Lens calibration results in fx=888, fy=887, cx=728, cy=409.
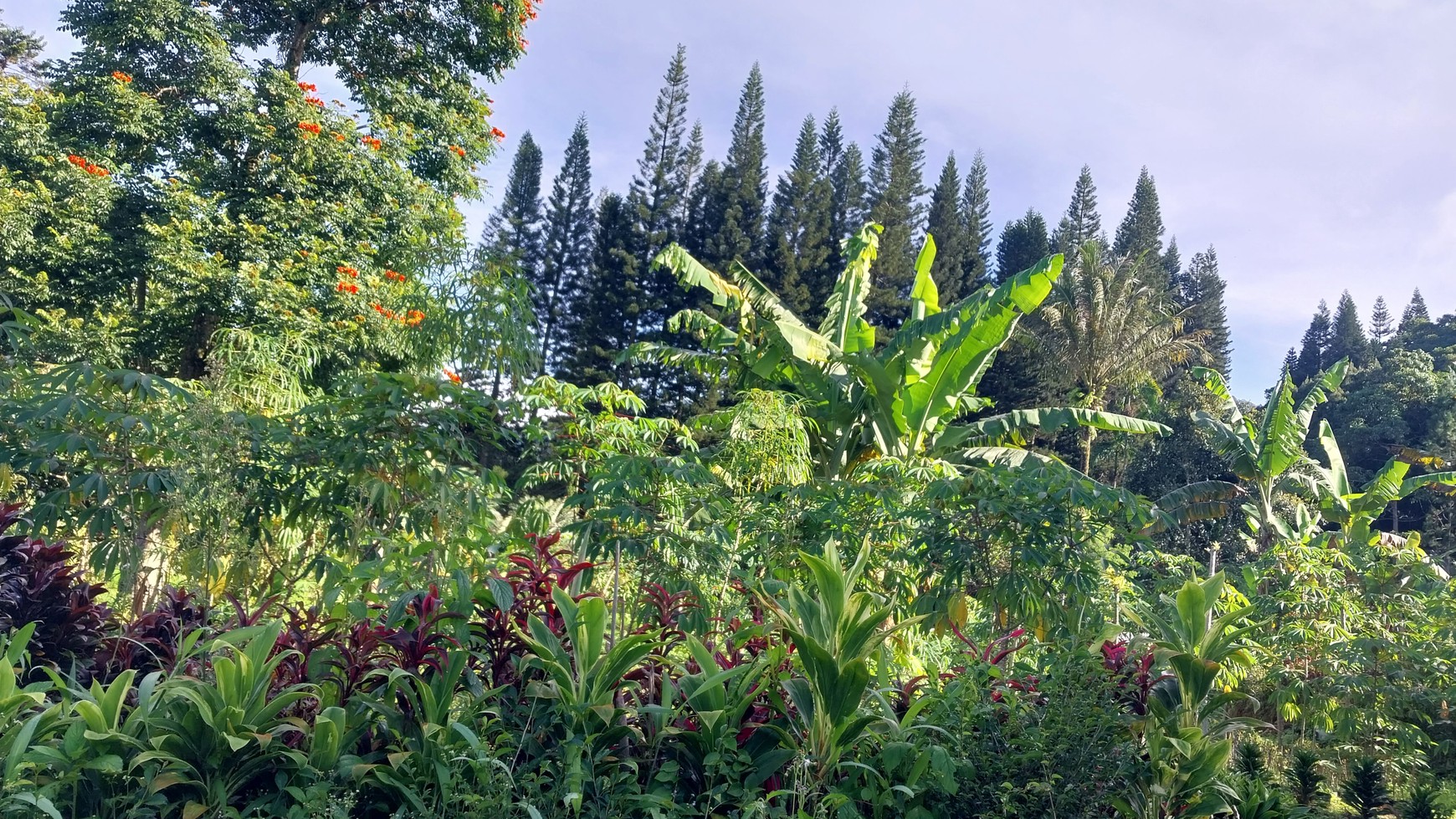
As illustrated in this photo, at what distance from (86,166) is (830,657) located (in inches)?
403

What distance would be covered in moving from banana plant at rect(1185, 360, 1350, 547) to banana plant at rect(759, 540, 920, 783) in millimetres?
10002

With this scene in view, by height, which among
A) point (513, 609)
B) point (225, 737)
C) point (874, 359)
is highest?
point (874, 359)

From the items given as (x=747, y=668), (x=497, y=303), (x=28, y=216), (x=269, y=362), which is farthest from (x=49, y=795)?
(x=28, y=216)

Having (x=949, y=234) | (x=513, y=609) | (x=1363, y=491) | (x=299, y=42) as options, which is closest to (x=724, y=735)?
(x=513, y=609)

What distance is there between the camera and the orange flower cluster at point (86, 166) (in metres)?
9.00

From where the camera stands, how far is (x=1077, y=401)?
17344mm

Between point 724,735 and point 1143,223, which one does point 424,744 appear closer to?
point 724,735

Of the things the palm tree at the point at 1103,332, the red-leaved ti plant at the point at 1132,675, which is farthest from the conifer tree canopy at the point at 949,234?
the red-leaved ti plant at the point at 1132,675

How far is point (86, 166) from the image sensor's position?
9.09 m

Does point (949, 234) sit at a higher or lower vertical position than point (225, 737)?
higher

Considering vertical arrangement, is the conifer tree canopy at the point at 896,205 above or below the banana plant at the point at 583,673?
above

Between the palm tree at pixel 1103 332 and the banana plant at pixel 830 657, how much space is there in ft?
49.2

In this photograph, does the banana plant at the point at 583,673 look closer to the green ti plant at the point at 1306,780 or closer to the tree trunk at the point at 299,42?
the green ti plant at the point at 1306,780

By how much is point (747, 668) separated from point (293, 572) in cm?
212
